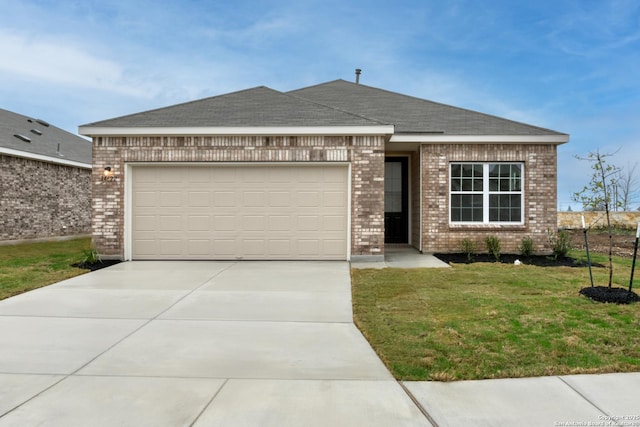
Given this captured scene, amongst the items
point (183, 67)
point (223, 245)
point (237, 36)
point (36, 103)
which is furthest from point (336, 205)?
point (36, 103)

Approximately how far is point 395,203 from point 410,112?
3.10 metres

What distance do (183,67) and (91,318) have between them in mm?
14180

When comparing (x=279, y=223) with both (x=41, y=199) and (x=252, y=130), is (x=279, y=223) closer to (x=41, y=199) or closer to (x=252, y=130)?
(x=252, y=130)

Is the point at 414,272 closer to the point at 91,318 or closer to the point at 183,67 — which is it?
the point at 91,318

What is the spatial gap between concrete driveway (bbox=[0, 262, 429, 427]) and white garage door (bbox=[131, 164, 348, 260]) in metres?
3.17

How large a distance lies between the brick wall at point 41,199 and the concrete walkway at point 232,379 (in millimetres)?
10319

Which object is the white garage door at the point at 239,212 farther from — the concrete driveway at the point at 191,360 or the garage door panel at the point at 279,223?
the concrete driveway at the point at 191,360

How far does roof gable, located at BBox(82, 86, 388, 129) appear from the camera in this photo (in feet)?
35.2

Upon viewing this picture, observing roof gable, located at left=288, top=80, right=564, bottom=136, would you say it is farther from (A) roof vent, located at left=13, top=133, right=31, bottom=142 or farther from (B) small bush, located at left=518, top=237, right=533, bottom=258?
(A) roof vent, located at left=13, top=133, right=31, bottom=142

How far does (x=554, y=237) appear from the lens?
12125 mm

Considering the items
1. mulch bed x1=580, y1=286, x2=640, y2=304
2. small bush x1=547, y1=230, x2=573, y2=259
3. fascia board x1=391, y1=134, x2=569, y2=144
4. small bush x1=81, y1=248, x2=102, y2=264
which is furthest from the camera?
fascia board x1=391, y1=134, x2=569, y2=144

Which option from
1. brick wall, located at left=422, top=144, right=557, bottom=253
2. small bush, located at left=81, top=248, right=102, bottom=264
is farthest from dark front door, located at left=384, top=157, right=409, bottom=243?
small bush, located at left=81, top=248, right=102, bottom=264

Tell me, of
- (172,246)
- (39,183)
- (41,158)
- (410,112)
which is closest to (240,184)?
(172,246)

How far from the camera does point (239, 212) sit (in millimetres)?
10945
